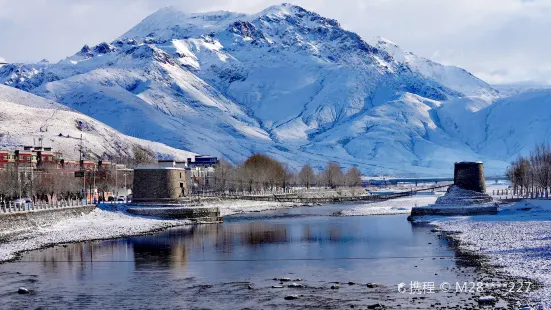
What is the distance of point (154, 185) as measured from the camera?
111375mm

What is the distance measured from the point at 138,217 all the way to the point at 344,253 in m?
43.7

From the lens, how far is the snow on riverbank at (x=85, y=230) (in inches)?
2672

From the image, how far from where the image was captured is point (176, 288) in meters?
47.1

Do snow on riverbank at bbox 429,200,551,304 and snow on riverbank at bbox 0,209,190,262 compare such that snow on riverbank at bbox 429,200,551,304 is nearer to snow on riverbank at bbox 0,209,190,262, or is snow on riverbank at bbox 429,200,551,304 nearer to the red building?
snow on riverbank at bbox 0,209,190,262

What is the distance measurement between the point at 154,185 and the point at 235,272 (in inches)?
2347

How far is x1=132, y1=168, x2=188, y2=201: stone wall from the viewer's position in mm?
111062

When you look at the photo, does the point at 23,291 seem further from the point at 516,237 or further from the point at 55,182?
the point at 55,182

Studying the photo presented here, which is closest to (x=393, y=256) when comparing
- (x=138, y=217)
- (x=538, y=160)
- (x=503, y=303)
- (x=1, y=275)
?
→ (x=503, y=303)

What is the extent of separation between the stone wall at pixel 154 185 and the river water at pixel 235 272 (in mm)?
27541

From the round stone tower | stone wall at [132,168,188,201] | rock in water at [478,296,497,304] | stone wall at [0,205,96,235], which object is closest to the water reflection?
stone wall at [0,205,96,235]

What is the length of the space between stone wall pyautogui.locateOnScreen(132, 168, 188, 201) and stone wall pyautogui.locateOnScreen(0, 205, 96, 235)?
16.0 m

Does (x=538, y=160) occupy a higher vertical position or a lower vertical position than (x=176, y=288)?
higher

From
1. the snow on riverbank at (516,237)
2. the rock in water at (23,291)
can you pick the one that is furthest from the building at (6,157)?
the rock in water at (23,291)

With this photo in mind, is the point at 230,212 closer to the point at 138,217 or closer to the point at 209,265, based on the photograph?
the point at 138,217
